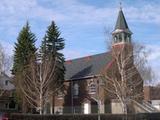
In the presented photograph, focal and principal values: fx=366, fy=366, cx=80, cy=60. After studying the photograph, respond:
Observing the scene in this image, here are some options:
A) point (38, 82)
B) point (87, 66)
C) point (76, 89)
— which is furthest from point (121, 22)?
point (38, 82)

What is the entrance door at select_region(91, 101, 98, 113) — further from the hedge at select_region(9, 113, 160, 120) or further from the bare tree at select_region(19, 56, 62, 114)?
the hedge at select_region(9, 113, 160, 120)

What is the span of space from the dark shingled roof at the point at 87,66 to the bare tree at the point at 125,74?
6.11m

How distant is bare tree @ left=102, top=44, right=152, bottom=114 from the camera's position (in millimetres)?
50719

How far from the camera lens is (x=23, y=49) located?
55.6 meters

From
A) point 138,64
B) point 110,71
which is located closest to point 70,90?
point 110,71

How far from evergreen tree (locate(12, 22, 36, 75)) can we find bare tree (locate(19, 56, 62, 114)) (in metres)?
2.19

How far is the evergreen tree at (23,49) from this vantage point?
54.3 m

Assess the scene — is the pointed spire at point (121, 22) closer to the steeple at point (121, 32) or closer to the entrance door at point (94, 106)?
the steeple at point (121, 32)

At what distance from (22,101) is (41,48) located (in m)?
8.57

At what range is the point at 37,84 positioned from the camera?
50.7m

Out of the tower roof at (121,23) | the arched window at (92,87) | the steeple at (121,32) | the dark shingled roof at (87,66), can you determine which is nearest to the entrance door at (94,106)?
the arched window at (92,87)

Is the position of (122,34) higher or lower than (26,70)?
higher

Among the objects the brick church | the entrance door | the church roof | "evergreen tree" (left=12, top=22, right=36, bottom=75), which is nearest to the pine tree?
"evergreen tree" (left=12, top=22, right=36, bottom=75)

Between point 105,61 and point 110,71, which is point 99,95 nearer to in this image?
point 110,71
